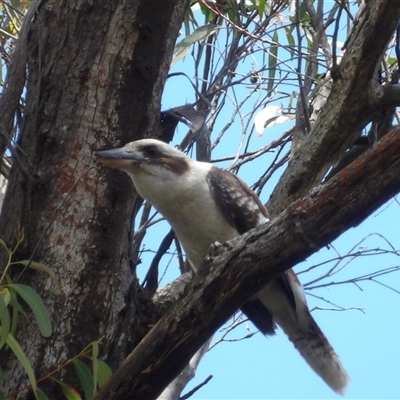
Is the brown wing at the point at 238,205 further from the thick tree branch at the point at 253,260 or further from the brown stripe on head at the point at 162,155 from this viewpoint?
the thick tree branch at the point at 253,260

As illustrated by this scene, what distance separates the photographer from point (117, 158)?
219 centimetres

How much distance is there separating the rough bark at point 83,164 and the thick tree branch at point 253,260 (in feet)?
1.16

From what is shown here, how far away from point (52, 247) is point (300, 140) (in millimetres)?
1032

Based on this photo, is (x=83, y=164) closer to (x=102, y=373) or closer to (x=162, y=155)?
(x=162, y=155)

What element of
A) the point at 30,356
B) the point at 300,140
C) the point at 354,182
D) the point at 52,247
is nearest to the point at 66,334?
the point at 30,356

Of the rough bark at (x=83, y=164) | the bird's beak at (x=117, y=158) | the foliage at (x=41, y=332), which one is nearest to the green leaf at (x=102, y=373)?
the foliage at (x=41, y=332)

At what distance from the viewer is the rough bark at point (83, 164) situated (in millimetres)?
2092

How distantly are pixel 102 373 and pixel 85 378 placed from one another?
45 mm

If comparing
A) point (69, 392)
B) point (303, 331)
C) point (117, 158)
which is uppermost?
point (117, 158)

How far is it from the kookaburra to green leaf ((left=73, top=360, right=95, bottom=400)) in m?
0.68

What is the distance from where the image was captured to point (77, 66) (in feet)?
7.60

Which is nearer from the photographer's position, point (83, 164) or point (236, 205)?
point (83, 164)

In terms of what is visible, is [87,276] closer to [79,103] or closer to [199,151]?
[79,103]

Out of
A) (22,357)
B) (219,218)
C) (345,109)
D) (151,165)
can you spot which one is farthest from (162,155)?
(22,357)
